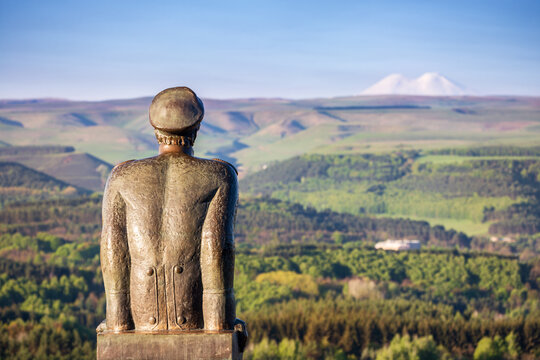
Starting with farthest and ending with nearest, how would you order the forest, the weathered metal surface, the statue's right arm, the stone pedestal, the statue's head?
the forest < the statue's head < the statue's right arm < the weathered metal surface < the stone pedestal

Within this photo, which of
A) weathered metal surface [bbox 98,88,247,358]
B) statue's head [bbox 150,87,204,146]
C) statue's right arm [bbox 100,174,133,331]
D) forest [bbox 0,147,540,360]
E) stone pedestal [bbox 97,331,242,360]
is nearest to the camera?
stone pedestal [bbox 97,331,242,360]

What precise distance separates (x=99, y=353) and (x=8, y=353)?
2617 inches

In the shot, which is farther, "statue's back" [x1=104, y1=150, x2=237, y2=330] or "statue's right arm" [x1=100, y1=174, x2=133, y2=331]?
"statue's right arm" [x1=100, y1=174, x2=133, y2=331]

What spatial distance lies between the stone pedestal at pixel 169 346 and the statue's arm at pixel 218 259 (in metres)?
0.23

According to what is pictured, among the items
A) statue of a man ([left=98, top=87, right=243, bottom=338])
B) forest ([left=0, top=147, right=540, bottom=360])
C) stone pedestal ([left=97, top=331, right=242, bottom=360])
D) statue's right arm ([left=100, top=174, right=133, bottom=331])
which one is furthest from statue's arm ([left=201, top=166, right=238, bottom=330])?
forest ([left=0, top=147, right=540, bottom=360])

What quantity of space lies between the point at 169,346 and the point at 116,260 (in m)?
1.25

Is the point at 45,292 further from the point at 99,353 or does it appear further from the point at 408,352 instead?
the point at 99,353

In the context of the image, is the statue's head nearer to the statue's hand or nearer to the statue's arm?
the statue's arm

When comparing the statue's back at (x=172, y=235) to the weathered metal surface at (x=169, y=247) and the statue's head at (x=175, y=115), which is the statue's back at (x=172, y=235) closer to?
the weathered metal surface at (x=169, y=247)

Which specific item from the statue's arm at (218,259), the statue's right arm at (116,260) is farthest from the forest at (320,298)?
the statue's arm at (218,259)

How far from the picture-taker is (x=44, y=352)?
7481cm

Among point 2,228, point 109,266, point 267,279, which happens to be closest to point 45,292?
point 267,279

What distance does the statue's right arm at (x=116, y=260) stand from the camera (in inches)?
502

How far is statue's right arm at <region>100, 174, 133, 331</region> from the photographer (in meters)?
12.8
